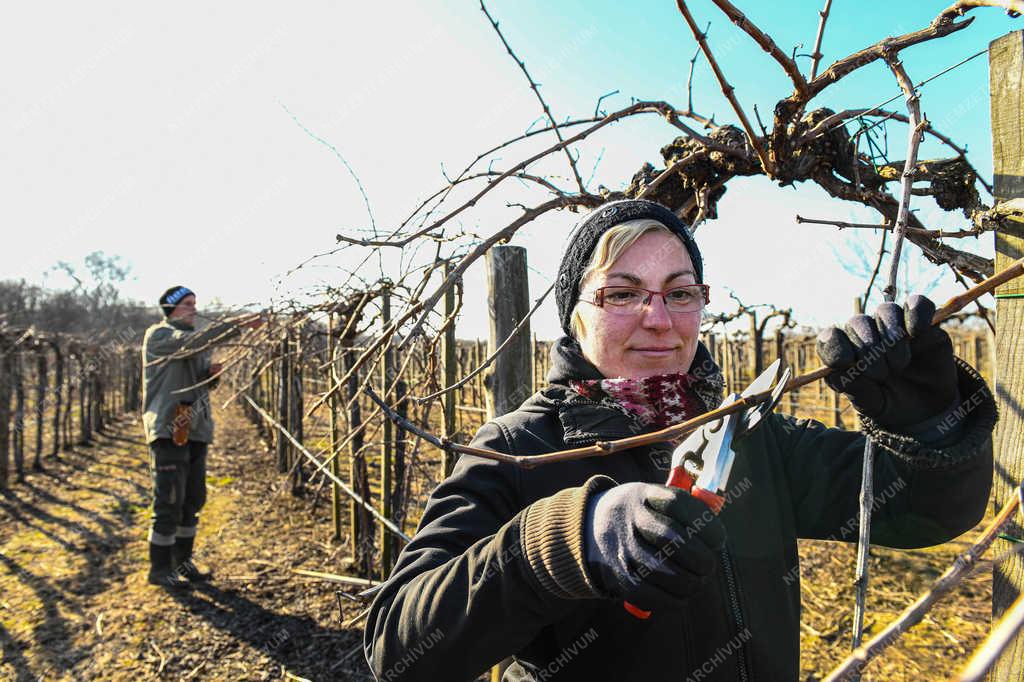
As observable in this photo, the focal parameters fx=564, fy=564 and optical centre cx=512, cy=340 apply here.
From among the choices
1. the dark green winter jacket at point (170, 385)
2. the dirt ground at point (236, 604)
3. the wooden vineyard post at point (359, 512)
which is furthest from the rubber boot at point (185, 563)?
the wooden vineyard post at point (359, 512)

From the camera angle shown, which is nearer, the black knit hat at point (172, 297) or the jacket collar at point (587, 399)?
the jacket collar at point (587, 399)

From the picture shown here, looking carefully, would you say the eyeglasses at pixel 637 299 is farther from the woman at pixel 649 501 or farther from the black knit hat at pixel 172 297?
the black knit hat at pixel 172 297

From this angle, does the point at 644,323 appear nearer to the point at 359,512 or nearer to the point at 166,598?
the point at 359,512

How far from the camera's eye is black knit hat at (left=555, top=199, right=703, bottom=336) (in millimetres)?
1377

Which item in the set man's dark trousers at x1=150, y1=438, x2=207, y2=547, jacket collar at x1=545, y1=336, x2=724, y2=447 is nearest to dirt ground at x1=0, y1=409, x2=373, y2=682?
man's dark trousers at x1=150, y1=438, x2=207, y2=547

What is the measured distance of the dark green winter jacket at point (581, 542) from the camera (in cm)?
95

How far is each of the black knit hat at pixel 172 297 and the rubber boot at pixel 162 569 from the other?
1.90m

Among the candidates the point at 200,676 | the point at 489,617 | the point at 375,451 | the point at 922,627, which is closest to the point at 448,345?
the point at 200,676

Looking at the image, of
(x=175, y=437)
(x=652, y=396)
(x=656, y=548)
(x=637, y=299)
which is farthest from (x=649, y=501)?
(x=175, y=437)

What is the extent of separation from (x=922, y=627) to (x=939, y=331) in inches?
173

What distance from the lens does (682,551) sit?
83 cm

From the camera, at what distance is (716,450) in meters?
0.96

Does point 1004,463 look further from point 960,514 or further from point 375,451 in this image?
point 375,451

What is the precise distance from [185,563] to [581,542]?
4951 millimetres
